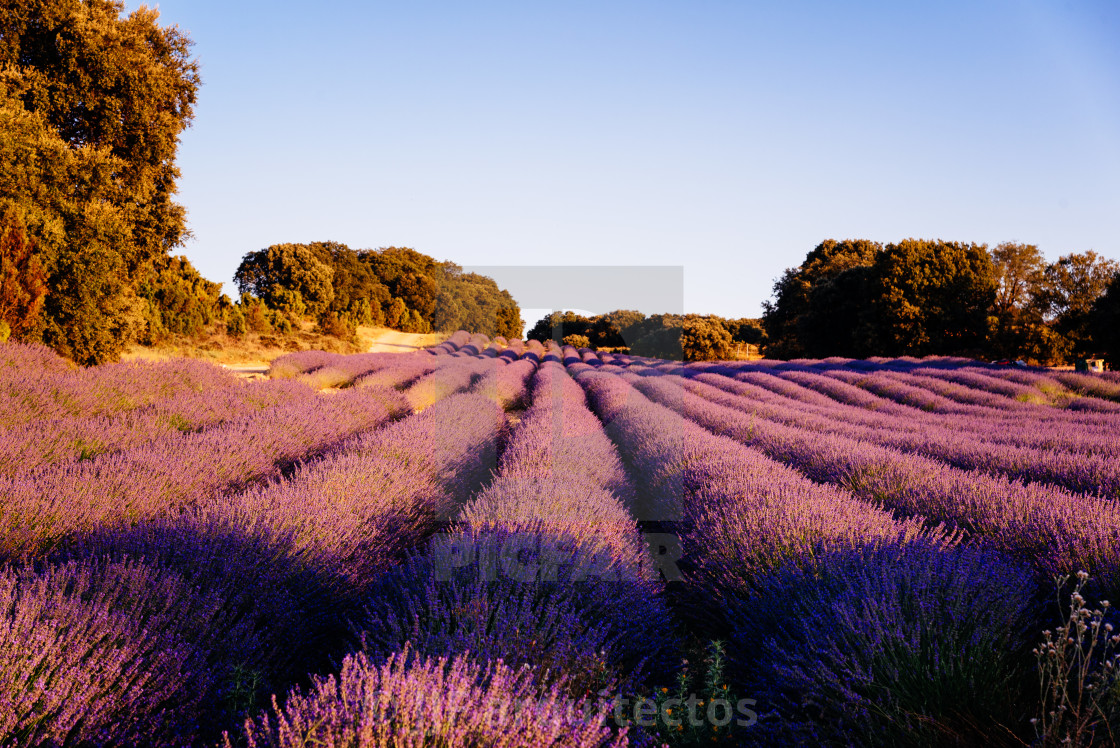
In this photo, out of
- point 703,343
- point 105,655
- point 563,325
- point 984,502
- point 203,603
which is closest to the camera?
point 105,655

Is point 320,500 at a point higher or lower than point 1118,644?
higher

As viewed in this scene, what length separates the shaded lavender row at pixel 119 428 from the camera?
295cm

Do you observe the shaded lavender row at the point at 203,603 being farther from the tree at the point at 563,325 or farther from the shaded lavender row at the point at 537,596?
the tree at the point at 563,325

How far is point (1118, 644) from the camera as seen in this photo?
61.1 inches

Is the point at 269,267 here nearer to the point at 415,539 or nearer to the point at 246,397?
the point at 246,397

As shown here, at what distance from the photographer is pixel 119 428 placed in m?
3.82

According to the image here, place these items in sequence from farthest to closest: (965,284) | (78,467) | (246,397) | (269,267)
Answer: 1. (269,267)
2. (965,284)
3. (246,397)
4. (78,467)

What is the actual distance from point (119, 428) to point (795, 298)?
2704 cm

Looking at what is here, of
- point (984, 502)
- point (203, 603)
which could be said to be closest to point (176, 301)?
point (203, 603)

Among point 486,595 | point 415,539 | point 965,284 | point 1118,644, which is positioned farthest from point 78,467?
point 965,284

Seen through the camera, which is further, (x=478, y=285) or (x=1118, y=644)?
(x=478, y=285)

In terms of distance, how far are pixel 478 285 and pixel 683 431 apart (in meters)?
37.0

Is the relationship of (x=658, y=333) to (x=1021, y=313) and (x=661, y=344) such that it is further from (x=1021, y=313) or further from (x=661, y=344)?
(x=1021, y=313)

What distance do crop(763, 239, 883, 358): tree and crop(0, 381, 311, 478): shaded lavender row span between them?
23.0 m
